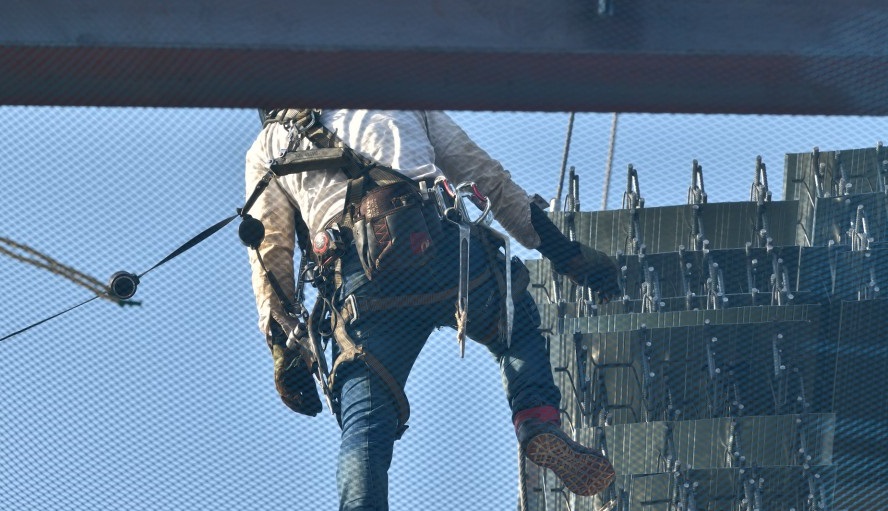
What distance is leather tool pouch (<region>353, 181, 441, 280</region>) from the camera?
589 centimetres

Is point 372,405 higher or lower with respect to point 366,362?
lower

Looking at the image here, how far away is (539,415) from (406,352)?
1.61 feet

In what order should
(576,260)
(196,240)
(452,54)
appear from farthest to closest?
(576,260)
(196,240)
(452,54)

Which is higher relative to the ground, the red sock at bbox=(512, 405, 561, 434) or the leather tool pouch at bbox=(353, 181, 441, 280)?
the leather tool pouch at bbox=(353, 181, 441, 280)

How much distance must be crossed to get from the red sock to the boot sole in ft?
0.31

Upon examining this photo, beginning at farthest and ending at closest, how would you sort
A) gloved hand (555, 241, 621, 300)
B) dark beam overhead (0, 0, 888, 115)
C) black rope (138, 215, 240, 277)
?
gloved hand (555, 241, 621, 300)
black rope (138, 215, 240, 277)
dark beam overhead (0, 0, 888, 115)

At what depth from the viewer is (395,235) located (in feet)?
19.3

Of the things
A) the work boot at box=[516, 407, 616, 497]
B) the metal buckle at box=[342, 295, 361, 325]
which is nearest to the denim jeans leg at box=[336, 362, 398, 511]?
the metal buckle at box=[342, 295, 361, 325]

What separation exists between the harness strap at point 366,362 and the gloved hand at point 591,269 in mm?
986

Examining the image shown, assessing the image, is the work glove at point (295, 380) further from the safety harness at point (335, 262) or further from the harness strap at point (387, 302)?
the harness strap at point (387, 302)

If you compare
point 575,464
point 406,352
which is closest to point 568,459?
point 575,464

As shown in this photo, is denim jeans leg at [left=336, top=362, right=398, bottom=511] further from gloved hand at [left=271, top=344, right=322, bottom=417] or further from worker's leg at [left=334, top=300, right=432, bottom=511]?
gloved hand at [left=271, top=344, right=322, bottom=417]

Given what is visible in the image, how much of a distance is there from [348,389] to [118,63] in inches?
94.6

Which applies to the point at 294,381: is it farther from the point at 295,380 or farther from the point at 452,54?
the point at 452,54
